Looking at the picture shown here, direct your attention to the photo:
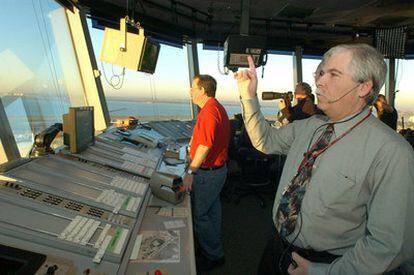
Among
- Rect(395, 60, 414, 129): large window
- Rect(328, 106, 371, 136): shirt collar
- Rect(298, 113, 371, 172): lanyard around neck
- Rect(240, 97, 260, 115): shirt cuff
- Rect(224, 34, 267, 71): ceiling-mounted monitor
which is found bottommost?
Rect(395, 60, 414, 129): large window

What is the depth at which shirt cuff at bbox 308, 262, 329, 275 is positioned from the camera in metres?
1.07

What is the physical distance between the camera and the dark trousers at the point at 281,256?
1163 millimetres

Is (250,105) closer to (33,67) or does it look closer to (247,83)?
(247,83)

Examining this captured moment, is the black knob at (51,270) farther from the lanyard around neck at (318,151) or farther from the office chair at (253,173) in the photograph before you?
the office chair at (253,173)

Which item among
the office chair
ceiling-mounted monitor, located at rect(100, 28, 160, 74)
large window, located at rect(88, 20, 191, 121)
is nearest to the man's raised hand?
ceiling-mounted monitor, located at rect(100, 28, 160, 74)

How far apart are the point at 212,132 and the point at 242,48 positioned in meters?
0.96

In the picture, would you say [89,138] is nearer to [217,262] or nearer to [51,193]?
[51,193]

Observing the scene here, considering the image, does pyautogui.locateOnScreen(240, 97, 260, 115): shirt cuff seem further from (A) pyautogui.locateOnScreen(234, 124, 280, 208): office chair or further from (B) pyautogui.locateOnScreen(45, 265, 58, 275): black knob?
(A) pyautogui.locateOnScreen(234, 124, 280, 208): office chair

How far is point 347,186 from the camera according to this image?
106 centimetres

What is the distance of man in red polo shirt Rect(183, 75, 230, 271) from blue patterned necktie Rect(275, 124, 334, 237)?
3.52 ft

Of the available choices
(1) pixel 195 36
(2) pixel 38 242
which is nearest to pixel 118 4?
(1) pixel 195 36

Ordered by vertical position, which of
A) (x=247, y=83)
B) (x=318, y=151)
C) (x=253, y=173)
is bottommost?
(x=253, y=173)

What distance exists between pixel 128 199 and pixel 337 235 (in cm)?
103

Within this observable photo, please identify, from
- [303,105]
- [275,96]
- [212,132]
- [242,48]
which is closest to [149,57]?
[242,48]
